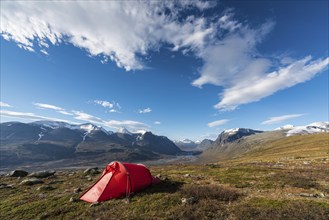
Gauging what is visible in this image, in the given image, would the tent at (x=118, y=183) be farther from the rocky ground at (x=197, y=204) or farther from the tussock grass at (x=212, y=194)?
the tussock grass at (x=212, y=194)

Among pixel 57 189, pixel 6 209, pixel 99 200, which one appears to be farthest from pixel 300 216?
pixel 57 189

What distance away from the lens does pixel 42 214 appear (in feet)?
48.3

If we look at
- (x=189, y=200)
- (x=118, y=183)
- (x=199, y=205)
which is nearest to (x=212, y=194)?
(x=189, y=200)

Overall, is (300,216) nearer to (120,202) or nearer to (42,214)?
(120,202)

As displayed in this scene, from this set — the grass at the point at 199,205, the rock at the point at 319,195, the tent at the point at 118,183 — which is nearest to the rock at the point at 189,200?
the grass at the point at 199,205

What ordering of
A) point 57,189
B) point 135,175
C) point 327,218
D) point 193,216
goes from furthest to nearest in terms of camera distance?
point 57,189
point 135,175
point 193,216
point 327,218

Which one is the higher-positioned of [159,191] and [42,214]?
[159,191]

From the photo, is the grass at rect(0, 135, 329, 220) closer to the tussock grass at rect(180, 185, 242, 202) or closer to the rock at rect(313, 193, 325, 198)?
the tussock grass at rect(180, 185, 242, 202)

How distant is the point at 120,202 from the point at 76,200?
12.8 feet

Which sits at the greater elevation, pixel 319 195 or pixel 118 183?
pixel 118 183

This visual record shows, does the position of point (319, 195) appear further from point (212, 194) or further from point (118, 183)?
point (118, 183)

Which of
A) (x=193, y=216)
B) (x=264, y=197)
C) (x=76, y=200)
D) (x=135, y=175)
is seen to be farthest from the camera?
(x=135, y=175)

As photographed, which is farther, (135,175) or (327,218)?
(135,175)

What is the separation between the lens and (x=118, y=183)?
59.0 ft
